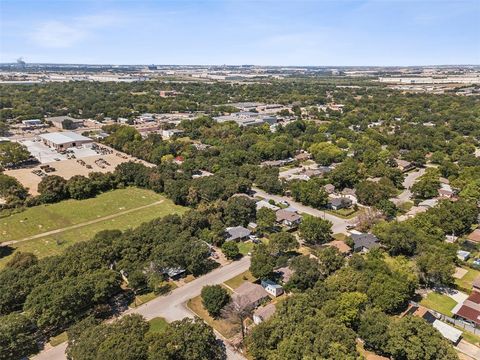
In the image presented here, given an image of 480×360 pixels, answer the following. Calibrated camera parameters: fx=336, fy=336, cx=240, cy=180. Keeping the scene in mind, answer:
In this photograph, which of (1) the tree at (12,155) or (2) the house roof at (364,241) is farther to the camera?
(1) the tree at (12,155)

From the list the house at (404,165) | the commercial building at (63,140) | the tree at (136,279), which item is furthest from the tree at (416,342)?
the commercial building at (63,140)

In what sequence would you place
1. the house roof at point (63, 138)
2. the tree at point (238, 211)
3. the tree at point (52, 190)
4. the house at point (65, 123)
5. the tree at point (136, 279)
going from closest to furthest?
the tree at point (136, 279)
the tree at point (238, 211)
the tree at point (52, 190)
the house roof at point (63, 138)
the house at point (65, 123)

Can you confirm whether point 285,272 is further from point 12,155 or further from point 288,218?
point 12,155

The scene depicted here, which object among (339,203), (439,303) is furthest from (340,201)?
(439,303)

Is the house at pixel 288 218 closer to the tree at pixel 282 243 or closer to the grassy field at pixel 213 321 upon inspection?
the tree at pixel 282 243

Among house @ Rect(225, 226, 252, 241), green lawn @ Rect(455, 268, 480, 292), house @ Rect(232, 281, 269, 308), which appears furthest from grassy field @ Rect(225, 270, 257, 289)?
green lawn @ Rect(455, 268, 480, 292)

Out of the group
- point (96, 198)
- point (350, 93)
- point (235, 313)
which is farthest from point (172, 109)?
point (235, 313)

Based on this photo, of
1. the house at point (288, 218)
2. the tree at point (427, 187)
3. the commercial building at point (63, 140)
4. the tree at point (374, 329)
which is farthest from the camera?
the commercial building at point (63, 140)
